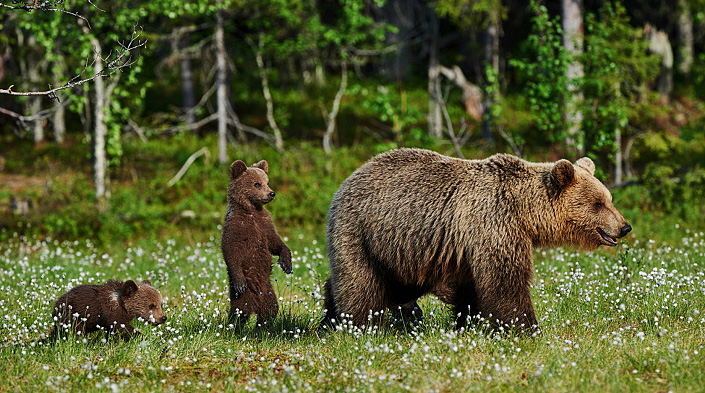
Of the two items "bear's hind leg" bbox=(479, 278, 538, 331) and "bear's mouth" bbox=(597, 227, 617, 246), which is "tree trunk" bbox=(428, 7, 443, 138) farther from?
"bear's hind leg" bbox=(479, 278, 538, 331)

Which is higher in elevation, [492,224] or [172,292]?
[492,224]

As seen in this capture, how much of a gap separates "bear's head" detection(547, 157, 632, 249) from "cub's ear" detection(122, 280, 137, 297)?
4112 millimetres

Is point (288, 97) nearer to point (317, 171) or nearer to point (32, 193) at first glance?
point (317, 171)

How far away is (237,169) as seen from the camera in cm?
726

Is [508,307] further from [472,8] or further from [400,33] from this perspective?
[400,33]

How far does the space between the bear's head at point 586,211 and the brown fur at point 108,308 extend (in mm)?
3978

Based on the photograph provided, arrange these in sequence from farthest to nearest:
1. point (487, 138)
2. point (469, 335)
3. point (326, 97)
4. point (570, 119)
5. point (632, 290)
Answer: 1. point (326, 97)
2. point (487, 138)
3. point (570, 119)
4. point (632, 290)
5. point (469, 335)

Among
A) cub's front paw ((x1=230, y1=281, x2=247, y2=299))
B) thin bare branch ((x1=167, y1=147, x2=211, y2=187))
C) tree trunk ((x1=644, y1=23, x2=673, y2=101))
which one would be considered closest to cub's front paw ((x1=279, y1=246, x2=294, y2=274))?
cub's front paw ((x1=230, y1=281, x2=247, y2=299))

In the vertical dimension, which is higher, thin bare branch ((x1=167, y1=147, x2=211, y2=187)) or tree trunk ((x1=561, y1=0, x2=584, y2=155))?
tree trunk ((x1=561, y1=0, x2=584, y2=155))

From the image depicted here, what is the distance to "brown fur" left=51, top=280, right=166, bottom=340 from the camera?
6672 mm

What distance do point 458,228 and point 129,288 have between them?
3244 millimetres

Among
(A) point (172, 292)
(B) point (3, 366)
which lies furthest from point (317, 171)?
(B) point (3, 366)

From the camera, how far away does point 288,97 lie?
2530 cm

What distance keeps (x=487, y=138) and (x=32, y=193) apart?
38.8 feet
